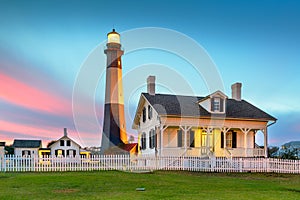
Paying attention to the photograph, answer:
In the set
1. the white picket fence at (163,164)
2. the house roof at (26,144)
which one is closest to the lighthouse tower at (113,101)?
the white picket fence at (163,164)

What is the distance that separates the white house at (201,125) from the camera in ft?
77.0

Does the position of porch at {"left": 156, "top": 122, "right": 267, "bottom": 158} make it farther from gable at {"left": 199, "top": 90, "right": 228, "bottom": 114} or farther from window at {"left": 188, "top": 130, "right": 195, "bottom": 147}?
gable at {"left": 199, "top": 90, "right": 228, "bottom": 114}

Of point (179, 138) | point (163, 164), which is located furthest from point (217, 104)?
point (163, 164)

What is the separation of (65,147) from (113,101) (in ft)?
54.4

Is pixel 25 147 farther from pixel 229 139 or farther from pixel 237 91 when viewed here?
pixel 229 139

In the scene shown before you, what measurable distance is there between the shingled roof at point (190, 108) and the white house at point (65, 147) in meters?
27.2

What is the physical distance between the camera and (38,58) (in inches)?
899

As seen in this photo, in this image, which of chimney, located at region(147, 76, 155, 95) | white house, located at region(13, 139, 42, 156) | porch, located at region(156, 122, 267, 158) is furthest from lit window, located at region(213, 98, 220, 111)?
white house, located at region(13, 139, 42, 156)

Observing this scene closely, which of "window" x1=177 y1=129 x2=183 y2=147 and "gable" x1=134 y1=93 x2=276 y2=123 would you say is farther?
"window" x1=177 y1=129 x2=183 y2=147

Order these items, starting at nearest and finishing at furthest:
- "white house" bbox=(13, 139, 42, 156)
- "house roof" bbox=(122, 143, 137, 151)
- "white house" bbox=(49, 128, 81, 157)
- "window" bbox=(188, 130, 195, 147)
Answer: "window" bbox=(188, 130, 195, 147) → "house roof" bbox=(122, 143, 137, 151) → "white house" bbox=(49, 128, 81, 157) → "white house" bbox=(13, 139, 42, 156)

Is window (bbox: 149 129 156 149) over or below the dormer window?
below

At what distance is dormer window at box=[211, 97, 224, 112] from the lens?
24453mm

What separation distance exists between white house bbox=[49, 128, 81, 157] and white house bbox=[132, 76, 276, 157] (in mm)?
25705

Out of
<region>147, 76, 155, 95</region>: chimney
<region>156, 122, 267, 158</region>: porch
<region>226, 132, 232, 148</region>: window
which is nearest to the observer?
<region>156, 122, 267, 158</region>: porch
